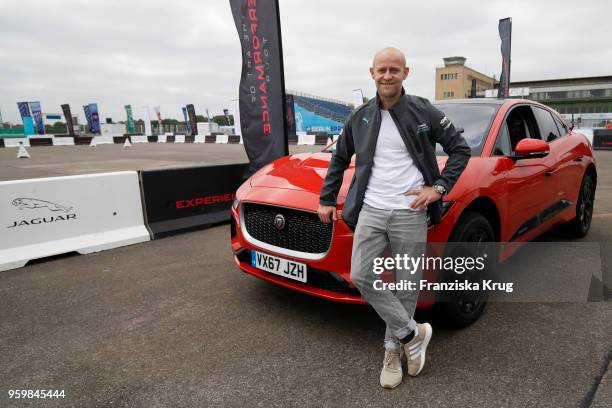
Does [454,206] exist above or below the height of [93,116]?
below

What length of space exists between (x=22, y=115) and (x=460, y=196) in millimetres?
49723

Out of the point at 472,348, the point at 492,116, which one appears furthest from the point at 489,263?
the point at 492,116

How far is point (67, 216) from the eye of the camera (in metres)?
4.68

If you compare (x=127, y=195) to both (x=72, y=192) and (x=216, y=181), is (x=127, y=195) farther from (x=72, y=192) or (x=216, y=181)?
(x=216, y=181)

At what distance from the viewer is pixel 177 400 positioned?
2.16m

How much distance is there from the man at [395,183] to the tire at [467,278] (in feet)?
1.28

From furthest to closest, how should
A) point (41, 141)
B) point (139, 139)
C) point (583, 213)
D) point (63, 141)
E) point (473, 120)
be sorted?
1. point (139, 139)
2. point (63, 141)
3. point (41, 141)
4. point (583, 213)
5. point (473, 120)

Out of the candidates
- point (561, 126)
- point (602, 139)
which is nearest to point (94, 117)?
point (602, 139)

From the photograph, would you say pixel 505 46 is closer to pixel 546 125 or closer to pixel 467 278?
pixel 546 125

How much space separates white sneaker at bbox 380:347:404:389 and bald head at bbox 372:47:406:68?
4.94 feet

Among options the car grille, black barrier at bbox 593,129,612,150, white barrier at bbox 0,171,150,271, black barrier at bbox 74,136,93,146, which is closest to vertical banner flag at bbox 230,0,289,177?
white barrier at bbox 0,171,150,271

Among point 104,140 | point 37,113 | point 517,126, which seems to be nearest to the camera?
point 517,126

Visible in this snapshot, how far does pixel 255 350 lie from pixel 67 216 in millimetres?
3197

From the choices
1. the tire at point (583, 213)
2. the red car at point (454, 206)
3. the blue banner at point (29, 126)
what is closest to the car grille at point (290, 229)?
the red car at point (454, 206)
